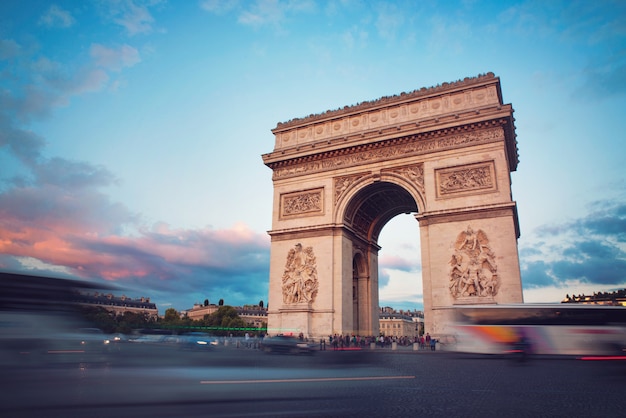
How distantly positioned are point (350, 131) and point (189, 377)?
2335cm

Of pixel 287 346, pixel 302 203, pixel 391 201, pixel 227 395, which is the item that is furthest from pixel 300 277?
pixel 227 395

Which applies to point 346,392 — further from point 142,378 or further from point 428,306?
point 428,306

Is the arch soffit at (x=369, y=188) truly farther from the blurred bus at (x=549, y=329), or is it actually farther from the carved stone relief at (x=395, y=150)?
the blurred bus at (x=549, y=329)

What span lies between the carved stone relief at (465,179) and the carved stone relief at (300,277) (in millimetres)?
8346

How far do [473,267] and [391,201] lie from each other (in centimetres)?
880

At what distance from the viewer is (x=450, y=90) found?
23859 millimetres

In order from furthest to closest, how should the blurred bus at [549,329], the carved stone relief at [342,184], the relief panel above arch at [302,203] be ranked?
the relief panel above arch at [302,203] → the carved stone relief at [342,184] → the blurred bus at [549,329]

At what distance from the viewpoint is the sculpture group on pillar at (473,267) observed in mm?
20188

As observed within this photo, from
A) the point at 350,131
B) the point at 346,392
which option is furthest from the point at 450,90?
the point at 346,392

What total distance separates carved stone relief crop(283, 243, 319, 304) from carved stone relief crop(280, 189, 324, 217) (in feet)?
7.44

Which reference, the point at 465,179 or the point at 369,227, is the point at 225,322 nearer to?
the point at 369,227

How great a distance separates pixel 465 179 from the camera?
73.0ft

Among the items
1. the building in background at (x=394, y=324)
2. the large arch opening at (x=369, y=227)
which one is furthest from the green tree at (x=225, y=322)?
the large arch opening at (x=369, y=227)

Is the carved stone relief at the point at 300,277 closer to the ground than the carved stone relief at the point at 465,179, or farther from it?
closer to the ground
